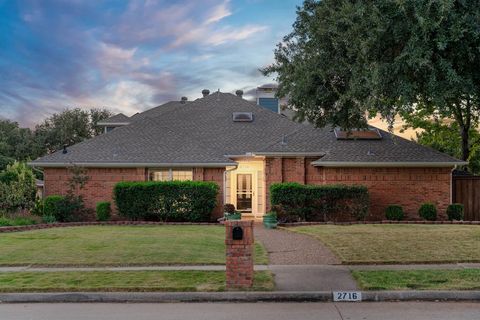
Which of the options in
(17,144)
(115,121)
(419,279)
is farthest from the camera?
(17,144)

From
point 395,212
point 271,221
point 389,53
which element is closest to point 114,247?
point 271,221

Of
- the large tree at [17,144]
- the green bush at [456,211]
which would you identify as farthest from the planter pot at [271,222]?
the large tree at [17,144]

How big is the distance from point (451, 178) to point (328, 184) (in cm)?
544

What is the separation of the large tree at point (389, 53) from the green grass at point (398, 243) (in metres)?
3.58

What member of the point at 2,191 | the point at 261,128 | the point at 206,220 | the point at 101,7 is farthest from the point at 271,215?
the point at 2,191

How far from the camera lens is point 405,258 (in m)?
12.6

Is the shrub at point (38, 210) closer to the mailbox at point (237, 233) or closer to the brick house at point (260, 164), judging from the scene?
the brick house at point (260, 164)

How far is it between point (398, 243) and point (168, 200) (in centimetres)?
1035

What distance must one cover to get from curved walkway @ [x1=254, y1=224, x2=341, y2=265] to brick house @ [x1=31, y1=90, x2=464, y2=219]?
219 inches

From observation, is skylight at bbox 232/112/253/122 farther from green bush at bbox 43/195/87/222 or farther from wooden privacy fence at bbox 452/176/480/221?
wooden privacy fence at bbox 452/176/480/221

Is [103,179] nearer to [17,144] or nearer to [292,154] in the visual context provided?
[292,154]

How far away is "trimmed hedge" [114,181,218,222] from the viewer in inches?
874

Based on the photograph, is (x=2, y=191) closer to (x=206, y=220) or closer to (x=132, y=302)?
(x=206, y=220)

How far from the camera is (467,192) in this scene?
943 inches
